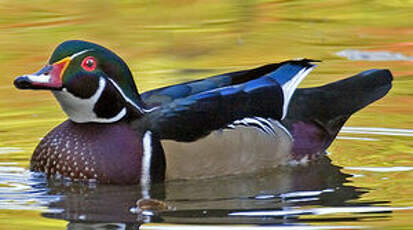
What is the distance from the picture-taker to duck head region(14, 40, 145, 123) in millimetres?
7695

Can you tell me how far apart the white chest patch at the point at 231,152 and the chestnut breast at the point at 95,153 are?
0.22 metres

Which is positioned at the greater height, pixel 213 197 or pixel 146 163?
pixel 146 163

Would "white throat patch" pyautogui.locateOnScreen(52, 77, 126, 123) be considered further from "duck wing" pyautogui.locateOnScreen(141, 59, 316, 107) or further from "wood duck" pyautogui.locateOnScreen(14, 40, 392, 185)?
"duck wing" pyautogui.locateOnScreen(141, 59, 316, 107)

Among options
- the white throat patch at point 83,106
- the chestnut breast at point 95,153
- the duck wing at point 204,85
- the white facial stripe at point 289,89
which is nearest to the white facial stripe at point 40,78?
the white throat patch at point 83,106

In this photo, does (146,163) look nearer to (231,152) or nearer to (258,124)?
(231,152)

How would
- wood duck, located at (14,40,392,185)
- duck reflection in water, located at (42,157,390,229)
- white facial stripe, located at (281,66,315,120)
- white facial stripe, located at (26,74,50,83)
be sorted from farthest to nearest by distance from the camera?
white facial stripe, located at (281,66,315,120), wood duck, located at (14,40,392,185), white facial stripe, located at (26,74,50,83), duck reflection in water, located at (42,157,390,229)

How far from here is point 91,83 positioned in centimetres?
783

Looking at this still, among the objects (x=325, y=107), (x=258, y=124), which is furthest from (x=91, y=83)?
(x=325, y=107)

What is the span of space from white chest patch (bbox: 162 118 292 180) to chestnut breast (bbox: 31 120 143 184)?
22cm

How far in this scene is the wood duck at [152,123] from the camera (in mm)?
7797

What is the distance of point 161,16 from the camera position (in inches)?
542

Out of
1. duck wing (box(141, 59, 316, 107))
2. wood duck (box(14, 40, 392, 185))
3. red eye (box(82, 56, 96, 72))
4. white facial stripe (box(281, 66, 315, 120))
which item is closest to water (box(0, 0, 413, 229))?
wood duck (box(14, 40, 392, 185))

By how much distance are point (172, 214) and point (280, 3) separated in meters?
7.12

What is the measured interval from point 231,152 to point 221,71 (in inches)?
117
